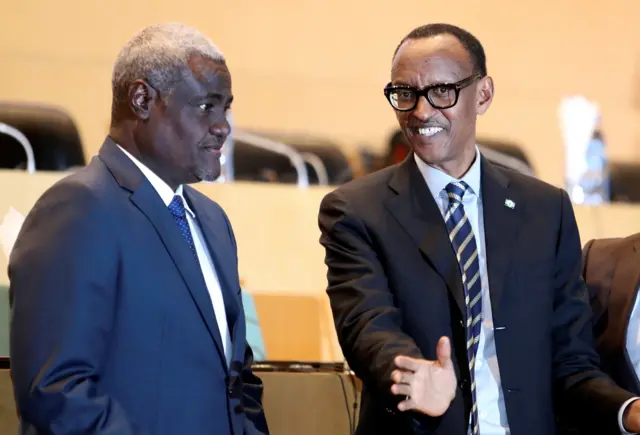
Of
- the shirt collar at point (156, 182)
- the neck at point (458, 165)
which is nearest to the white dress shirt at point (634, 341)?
the neck at point (458, 165)

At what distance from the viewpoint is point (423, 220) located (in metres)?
2.24

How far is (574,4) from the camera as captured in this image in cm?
580

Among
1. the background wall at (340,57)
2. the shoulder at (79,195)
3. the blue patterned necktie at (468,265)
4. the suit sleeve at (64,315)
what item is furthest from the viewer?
the background wall at (340,57)

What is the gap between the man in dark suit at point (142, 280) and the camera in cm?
174

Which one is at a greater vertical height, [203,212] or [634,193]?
[203,212]

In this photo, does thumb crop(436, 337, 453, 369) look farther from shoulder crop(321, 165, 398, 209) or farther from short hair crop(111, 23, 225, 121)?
short hair crop(111, 23, 225, 121)

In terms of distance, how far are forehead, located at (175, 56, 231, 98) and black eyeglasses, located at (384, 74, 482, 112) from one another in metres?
0.41

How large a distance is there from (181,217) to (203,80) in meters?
0.29

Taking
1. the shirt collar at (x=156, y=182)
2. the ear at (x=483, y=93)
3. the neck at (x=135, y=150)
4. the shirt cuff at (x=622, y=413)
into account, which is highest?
the ear at (x=483, y=93)

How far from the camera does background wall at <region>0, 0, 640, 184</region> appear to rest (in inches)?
177

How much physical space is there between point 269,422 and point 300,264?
1.00 metres

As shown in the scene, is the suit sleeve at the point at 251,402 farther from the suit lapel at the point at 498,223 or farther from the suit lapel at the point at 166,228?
the suit lapel at the point at 498,223

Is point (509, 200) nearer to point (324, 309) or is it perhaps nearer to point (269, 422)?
point (269, 422)

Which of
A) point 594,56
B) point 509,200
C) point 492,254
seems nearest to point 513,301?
point 492,254
